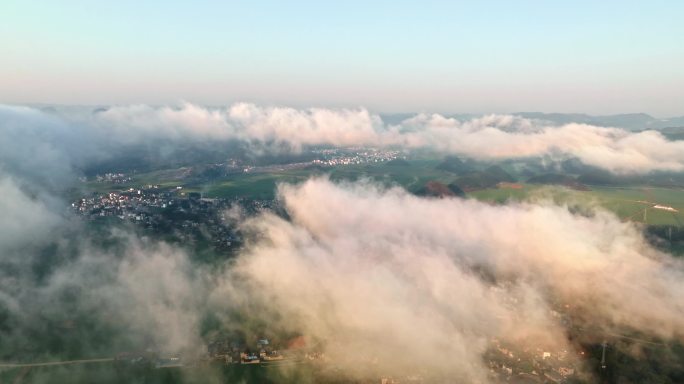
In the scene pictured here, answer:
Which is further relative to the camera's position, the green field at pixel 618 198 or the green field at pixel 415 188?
the green field at pixel 415 188

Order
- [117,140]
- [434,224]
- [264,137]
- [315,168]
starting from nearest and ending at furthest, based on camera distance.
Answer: [434,224]
[315,168]
[117,140]
[264,137]

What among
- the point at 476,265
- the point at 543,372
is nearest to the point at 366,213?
the point at 476,265

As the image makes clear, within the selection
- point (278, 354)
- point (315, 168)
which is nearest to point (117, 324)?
point (278, 354)

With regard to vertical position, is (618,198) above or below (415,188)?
below

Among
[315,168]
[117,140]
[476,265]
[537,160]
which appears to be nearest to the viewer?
[476,265]

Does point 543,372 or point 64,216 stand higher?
point 64,216

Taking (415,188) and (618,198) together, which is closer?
(618,198)

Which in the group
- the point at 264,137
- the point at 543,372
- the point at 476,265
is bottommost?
the point at 543,372

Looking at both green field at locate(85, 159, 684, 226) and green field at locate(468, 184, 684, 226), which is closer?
green field at locate(468, 184, 684, 226)

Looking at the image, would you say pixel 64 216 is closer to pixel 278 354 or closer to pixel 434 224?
pixel 278 354

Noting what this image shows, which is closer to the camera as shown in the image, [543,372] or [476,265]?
[543,372]
